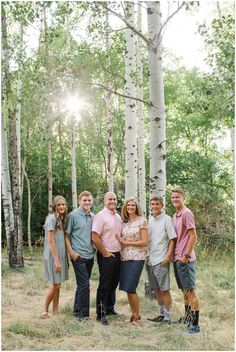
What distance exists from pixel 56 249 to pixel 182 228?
1.74 m

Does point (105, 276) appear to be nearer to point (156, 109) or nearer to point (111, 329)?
point (111, 329)

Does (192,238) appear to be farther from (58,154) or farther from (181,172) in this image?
(58,154)

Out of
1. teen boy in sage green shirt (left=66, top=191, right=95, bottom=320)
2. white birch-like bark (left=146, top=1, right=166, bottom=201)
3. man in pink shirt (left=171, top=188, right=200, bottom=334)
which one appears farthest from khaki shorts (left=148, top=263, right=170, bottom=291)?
white birch-like bark (left=146, top=1, right=166, bottom=201)

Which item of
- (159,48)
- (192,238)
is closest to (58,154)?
(159,48)

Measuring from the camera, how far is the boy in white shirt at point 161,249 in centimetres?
618

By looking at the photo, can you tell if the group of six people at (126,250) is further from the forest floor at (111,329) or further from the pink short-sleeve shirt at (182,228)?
the forest floor at (111,329)

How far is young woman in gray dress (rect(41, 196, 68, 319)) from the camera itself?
648cm

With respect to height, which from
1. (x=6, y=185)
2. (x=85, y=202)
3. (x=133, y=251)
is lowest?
(x=133, y=251)

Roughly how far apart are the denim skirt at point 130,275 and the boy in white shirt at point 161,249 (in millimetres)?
218

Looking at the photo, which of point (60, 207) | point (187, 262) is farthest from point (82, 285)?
point (187, 262)

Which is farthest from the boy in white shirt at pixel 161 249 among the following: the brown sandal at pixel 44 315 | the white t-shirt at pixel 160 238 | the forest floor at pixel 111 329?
the brown sandal at pixel 44 315

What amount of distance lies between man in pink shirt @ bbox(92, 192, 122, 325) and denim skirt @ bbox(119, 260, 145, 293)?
0.56ft

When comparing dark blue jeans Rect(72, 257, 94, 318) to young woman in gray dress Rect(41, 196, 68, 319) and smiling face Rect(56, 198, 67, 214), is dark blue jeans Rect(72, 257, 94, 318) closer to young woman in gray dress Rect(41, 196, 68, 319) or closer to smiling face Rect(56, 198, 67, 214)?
young woman in gray dress Rect(41, 196, 68, 319)

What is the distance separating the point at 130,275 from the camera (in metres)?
6.22
